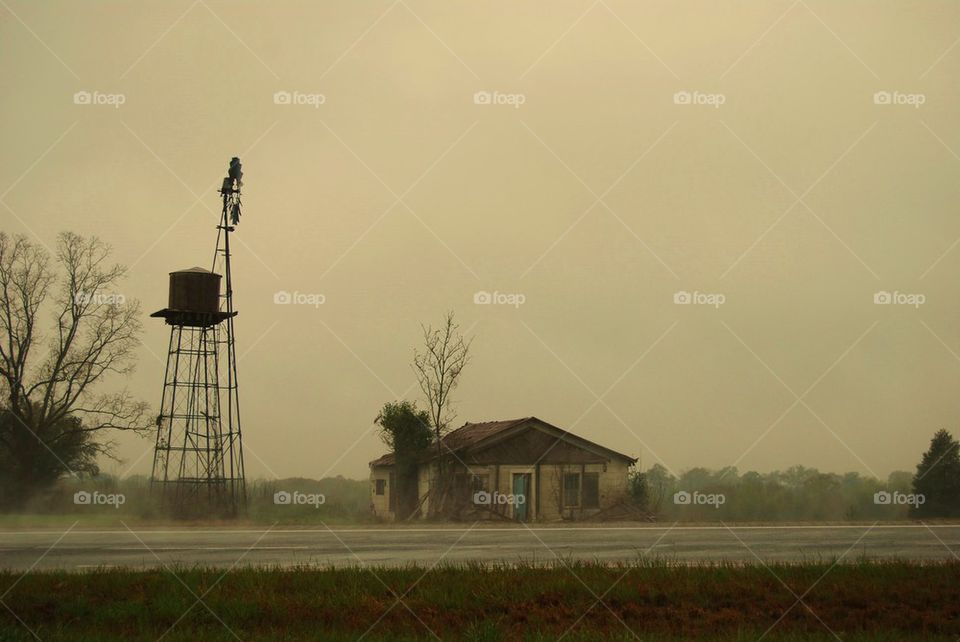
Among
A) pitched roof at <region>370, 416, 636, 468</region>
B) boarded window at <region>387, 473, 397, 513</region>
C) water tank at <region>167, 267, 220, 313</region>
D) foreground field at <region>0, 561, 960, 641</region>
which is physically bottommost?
foreground field at <region>0, 561, 960, 641</region>

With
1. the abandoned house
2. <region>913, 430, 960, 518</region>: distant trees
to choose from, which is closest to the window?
the abandoned house

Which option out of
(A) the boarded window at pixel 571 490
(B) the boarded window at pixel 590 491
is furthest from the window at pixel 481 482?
(B) the boarded window at pixel 590 491

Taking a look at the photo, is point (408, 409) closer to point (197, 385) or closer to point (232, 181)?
point (197, 385)

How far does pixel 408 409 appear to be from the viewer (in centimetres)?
4153

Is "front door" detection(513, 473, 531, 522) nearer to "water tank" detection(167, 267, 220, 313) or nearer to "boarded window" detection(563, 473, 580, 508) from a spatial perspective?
"boarded window" detection(563, 473, 580, 508)

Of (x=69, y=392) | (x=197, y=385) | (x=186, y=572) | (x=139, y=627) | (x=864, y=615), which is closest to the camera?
(x=139, y=627)

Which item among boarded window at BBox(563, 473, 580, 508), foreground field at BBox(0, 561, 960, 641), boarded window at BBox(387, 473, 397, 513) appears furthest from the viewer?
boarded window at BBox(387, 473, 397, 513)

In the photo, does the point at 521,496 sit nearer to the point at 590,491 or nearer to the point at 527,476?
the point at 527,476

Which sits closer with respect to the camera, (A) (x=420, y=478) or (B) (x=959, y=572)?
(B) (x=959, y=572)

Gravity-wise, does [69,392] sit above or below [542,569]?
above

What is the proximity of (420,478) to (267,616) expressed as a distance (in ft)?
94.9

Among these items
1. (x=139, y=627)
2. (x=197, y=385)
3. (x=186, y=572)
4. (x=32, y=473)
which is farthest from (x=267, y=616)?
(x=32, y=473)

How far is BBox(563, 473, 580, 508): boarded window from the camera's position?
39844mm

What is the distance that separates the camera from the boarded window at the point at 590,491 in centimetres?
4000
